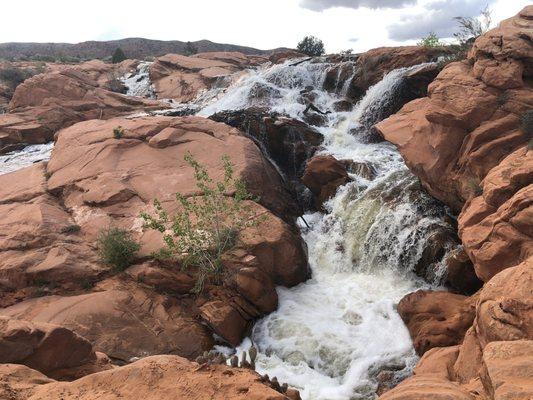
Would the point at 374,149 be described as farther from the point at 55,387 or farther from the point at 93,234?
the point at 55,387

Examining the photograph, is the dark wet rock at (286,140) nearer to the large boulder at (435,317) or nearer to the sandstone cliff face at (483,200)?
the sandstone cliff face at (483,200)

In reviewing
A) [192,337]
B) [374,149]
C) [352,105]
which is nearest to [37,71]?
[352,105]

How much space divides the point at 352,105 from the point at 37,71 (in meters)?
24.6

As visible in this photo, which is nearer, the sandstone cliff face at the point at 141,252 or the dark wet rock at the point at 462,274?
the sandstone cliff face at the point at 141,252

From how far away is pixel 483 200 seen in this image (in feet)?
27.1

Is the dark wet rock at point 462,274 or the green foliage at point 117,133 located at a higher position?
the green foliage at point 117,133

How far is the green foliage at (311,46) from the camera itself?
4372 centimetres

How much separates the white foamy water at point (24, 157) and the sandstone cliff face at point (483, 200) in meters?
13.7

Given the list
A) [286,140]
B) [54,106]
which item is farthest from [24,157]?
[286,140]

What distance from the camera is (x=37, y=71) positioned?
3130cm

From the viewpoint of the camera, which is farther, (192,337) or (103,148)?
(103,148)

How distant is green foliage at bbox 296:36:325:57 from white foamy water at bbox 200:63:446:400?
1205 inches

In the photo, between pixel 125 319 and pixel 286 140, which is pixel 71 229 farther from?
pixel 286 140

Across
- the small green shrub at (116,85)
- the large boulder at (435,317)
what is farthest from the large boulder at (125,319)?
the small green shrub at (116,85)
